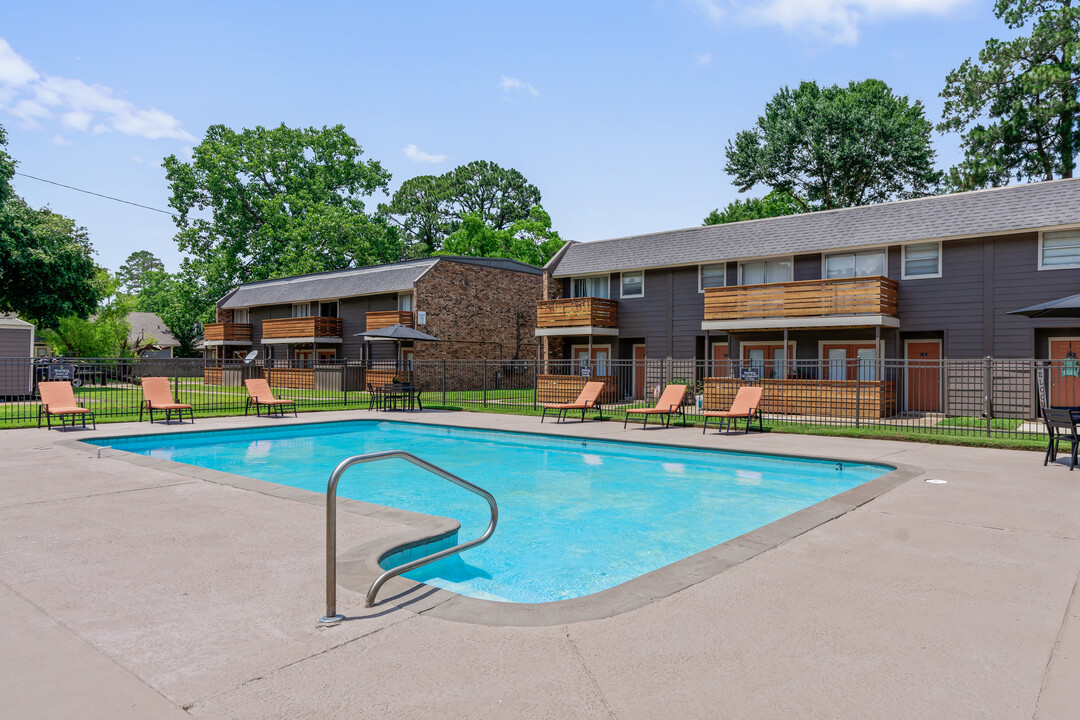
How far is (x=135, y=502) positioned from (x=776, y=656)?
6819 mm

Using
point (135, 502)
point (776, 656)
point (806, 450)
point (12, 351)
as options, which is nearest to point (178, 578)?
point (135, 502)

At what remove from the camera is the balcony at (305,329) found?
34656 millimetres

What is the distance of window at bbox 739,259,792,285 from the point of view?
22828mm

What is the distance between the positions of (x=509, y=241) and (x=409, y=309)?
19.3 m

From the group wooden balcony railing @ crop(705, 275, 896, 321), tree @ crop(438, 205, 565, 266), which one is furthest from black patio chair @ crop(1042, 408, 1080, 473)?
tree @ crop(438, 205, 565, 266)

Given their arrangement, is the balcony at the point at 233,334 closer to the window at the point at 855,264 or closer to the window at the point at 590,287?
the window at the point at 590,287

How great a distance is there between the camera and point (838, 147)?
117 ft

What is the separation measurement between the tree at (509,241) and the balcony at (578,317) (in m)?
20.9

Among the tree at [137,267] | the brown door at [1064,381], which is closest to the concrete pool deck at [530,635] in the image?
the brown door at [1064,381]

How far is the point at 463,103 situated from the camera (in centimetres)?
2128

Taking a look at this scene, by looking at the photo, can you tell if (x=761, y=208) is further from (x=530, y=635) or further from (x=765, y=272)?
(x=530, y=635)

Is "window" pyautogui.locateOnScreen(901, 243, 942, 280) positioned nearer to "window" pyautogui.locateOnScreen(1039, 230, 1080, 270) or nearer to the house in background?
"window" pyautogui.locateOnScreen(1039, 230, 1080, 270)

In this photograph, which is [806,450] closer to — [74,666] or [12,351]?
[74,666]

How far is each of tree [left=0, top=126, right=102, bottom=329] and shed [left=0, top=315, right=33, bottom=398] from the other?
3444 millimetres
